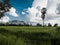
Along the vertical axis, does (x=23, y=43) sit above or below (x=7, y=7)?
below

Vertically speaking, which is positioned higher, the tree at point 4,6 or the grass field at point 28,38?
the tree at point 4,6

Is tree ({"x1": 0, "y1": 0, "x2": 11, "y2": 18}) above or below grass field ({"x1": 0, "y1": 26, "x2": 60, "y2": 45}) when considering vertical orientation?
above

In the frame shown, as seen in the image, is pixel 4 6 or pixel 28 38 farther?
pixel 4 6

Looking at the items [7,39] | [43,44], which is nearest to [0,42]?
[7,39]

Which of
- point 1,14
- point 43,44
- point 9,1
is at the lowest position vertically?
point 43,44

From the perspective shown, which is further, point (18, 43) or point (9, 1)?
point (9, 1)

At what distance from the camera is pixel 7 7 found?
3984 cm

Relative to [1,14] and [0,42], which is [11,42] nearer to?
[0,42]

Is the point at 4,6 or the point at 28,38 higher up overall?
the point at 4,6

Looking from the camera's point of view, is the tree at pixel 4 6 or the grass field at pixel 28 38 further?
the tree at pixel 4 6

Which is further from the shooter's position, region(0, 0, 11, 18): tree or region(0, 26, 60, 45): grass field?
region(0, 0, 11, 18): tree

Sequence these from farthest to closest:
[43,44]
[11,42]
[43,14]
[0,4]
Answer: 1. [43,14]
2. [0,4]
3. [43,44]
4. [11,42]

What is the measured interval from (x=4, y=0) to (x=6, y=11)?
2.18 meters

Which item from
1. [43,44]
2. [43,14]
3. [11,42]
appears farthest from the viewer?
[43,14]
